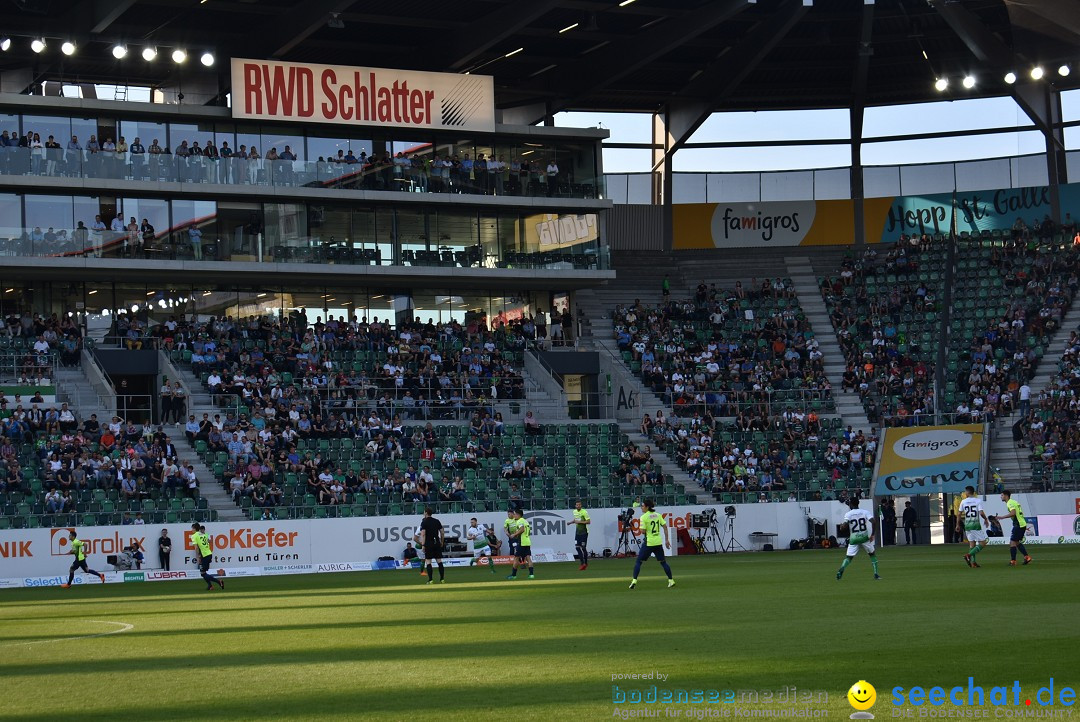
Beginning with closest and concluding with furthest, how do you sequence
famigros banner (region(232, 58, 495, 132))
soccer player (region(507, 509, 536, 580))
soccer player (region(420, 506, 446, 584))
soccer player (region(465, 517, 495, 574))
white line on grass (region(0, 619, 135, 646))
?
1. white line on grass (region(0, 619, 135, 646))
2. soccer player (region(420, 506, 446, 584))
3. soccer player (region(507, 509, 536, 580))
4. soccer player (region(465, 517, 495, 574))
5. famigros banner (region(232, 58, 495, 132))

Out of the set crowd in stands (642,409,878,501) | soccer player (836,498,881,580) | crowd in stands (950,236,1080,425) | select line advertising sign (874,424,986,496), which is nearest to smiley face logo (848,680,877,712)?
soccer player (836,498,881,580)

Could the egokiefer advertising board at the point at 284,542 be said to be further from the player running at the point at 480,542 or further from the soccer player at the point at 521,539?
the soccer player at the point at 521,539

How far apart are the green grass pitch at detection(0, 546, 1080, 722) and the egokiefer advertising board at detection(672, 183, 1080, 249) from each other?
141 feet

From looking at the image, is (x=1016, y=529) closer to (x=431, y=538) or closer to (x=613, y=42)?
(x=431, y=538)

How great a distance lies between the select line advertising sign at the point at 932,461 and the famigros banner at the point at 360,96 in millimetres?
23344

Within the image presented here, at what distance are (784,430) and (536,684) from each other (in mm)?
44755

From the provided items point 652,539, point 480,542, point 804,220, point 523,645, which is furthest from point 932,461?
point 523,645

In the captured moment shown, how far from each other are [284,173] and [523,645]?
45210 mm

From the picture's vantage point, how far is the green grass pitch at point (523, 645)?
12.9 meters

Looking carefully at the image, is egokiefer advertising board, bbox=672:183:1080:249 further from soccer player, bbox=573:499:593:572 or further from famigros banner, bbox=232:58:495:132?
soccer player, bbox=573:499:593:572

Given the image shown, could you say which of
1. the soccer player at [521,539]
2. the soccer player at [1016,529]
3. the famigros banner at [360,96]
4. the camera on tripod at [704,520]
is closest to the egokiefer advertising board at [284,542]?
the camera on tripod at [704,520]

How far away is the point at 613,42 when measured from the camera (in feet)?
212

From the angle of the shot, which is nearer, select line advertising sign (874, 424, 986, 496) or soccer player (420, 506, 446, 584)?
soccer player (420, 506, 446, 584)

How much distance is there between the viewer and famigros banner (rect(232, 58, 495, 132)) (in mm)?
59344
